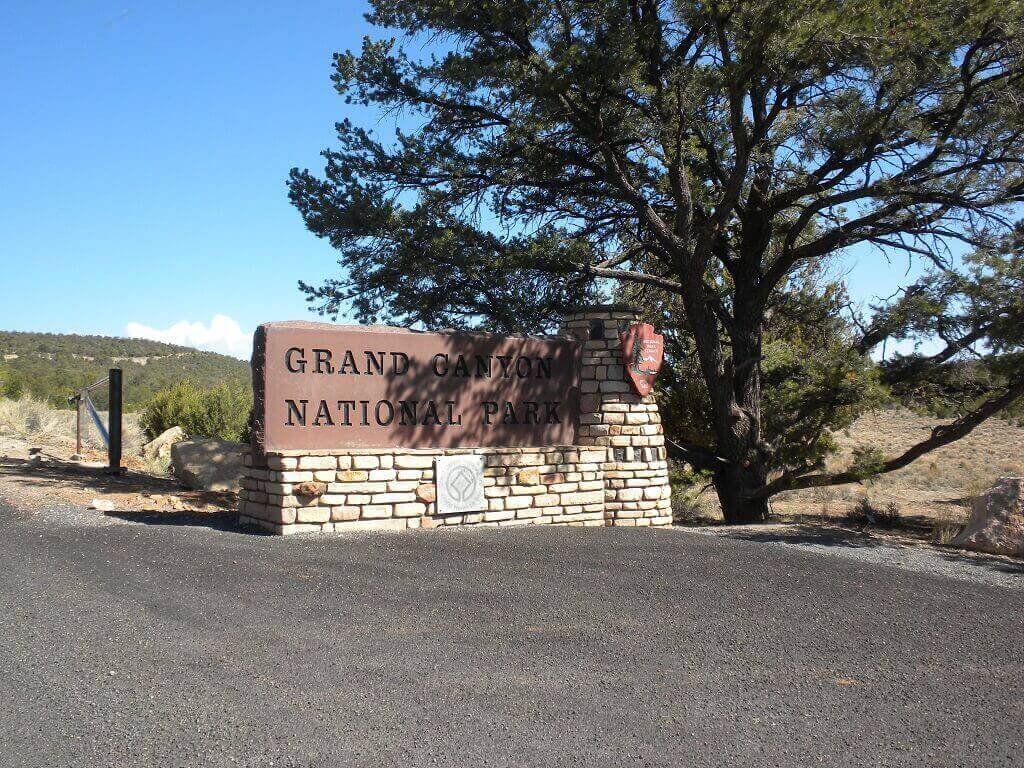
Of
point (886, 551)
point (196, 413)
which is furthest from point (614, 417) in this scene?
point (196, 413)

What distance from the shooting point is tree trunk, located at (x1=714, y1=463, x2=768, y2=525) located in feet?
43.3

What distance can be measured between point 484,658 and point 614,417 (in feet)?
20.1

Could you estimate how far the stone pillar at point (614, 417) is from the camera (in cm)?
1096

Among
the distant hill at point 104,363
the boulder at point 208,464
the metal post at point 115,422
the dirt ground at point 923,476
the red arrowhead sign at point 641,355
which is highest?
the distant hill at point 104,363

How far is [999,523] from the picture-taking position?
9.29m

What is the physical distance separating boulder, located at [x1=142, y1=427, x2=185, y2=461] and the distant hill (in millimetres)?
15467

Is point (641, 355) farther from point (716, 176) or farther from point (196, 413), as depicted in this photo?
point (196, 413)

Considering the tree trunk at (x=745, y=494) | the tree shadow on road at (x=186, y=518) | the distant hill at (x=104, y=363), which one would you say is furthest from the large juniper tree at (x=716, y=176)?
the distant hill at (x=104, y=363)

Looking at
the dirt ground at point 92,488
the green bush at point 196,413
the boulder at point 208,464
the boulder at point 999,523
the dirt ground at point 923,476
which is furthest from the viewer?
the green bush at point 196,413

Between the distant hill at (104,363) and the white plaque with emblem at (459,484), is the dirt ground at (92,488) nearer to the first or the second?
the white plaque with emblem at (459,484)

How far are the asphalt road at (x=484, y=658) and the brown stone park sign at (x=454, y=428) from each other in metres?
1.09

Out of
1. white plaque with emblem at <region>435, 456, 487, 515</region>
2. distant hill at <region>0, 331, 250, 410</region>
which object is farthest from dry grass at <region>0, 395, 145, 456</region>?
white plaque with emblem at <region>435, 456, 487, 515</region>

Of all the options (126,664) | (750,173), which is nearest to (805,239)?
(750,173)

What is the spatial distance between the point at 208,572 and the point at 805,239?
1201cm
